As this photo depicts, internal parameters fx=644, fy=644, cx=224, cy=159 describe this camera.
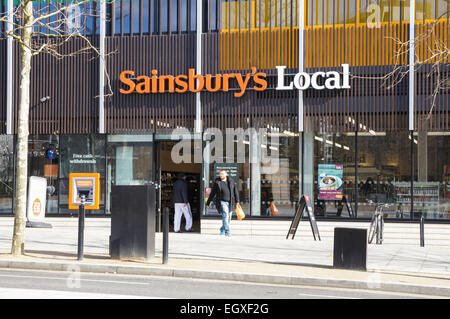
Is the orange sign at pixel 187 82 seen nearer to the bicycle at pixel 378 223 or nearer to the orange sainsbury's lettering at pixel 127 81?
the orange sainsbury's lettering at pixel 127 81

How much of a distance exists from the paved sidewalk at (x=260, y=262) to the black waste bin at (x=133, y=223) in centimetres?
34

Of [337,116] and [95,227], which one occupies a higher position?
[337,116]

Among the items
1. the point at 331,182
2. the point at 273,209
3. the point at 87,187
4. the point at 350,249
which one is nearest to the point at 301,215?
the point at 273,209

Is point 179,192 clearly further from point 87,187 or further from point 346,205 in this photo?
point 346,205

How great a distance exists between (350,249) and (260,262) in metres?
1.90

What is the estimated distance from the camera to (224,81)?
19.2m

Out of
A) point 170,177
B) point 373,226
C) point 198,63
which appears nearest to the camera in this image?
point 373,226

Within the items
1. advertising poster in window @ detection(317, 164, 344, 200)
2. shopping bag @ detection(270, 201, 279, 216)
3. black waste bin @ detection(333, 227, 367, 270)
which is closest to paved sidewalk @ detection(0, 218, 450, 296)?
black waste bin @ detection(333, 227, 367, 270)

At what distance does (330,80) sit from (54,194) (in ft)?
30.8

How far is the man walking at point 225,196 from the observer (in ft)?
59.3

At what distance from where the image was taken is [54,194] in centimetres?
2064

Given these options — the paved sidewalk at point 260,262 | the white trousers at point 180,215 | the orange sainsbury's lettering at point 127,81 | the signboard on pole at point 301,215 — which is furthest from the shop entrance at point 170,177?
the signboard on pole at point 301,215
